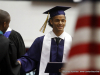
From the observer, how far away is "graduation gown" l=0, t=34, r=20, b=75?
195 cm

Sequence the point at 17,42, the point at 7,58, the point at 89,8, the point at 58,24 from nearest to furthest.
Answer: the point at 89,8
the point at 7,58
the point at 58,24
the point at 17,42

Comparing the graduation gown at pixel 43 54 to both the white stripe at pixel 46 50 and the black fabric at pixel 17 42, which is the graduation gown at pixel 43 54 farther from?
the black fabric at pixel 17 42

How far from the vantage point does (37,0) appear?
4.88 meters

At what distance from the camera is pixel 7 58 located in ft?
6.51

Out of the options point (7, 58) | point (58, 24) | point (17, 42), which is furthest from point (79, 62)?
point (17, 42)

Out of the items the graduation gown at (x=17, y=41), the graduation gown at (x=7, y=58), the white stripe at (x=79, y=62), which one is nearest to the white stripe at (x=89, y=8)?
the white stripe at (x=79, y=62)

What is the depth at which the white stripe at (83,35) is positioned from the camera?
576 mm

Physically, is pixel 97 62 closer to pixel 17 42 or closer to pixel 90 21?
pixel 90 21

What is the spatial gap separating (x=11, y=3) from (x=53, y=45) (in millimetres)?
2751

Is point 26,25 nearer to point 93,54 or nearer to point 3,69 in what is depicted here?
point 3,69

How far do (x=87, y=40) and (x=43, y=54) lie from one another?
199cm

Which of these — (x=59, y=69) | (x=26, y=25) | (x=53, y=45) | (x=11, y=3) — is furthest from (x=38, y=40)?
(x=11, y=3)

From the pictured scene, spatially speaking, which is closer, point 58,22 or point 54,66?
point 54,66

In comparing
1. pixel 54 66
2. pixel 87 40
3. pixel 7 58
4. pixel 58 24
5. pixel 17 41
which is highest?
pixel 58 24
